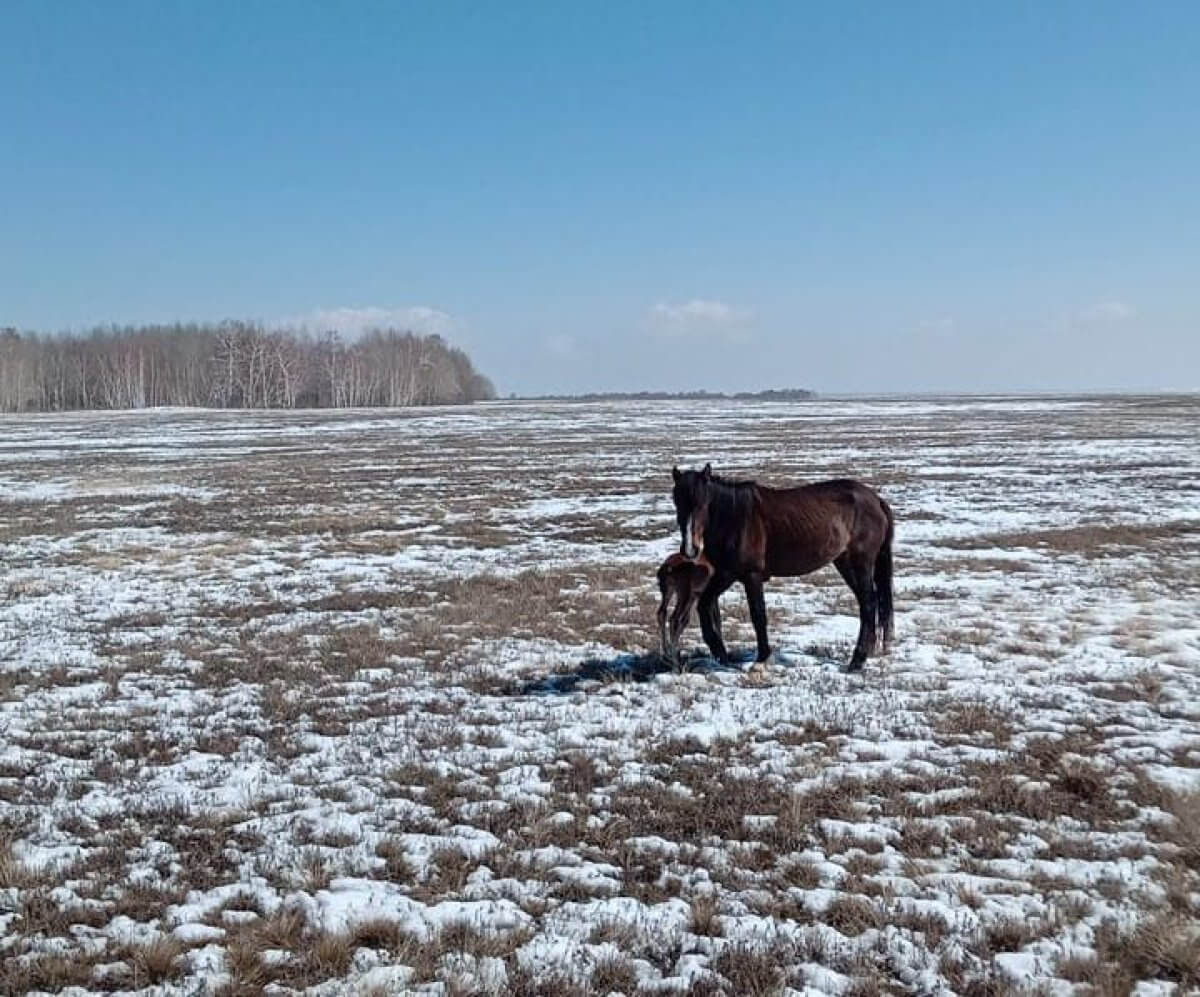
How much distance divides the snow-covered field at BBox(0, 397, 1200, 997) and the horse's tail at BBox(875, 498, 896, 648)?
543 mm

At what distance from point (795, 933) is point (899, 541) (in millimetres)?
13997

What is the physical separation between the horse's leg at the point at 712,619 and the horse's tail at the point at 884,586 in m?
1.74

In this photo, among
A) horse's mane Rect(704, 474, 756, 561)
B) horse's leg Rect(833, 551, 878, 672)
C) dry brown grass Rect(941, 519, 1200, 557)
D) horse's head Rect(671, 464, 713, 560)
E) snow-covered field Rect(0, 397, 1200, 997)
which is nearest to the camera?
snow-covered field Rect(0, 397, 1200, 997)

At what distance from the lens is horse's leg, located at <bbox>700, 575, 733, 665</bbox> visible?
9.08 meters

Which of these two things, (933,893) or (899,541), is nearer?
(933,893)

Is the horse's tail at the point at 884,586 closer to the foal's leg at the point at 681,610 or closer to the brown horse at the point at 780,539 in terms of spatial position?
the brown horse at the point at 780,539

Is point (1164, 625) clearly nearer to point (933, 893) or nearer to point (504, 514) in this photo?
point (933, 893)

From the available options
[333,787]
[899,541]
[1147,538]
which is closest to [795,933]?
[333,787]

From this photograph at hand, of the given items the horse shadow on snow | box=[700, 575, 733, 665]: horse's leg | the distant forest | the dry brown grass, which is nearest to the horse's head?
box=[700, 575, 733, 665]: horse's leg

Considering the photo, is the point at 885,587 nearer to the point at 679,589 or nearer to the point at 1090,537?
the point at 679,589

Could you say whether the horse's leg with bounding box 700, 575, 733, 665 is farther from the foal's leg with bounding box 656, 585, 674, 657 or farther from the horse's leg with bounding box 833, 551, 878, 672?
the horse's leg with bounding box 833, 551, 878, 672

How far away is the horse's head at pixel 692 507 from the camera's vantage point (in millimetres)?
8227

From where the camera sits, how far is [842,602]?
12328 millimetres

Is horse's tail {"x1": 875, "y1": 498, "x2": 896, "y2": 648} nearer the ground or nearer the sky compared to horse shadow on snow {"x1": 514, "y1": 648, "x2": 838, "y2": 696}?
nearer the sky
